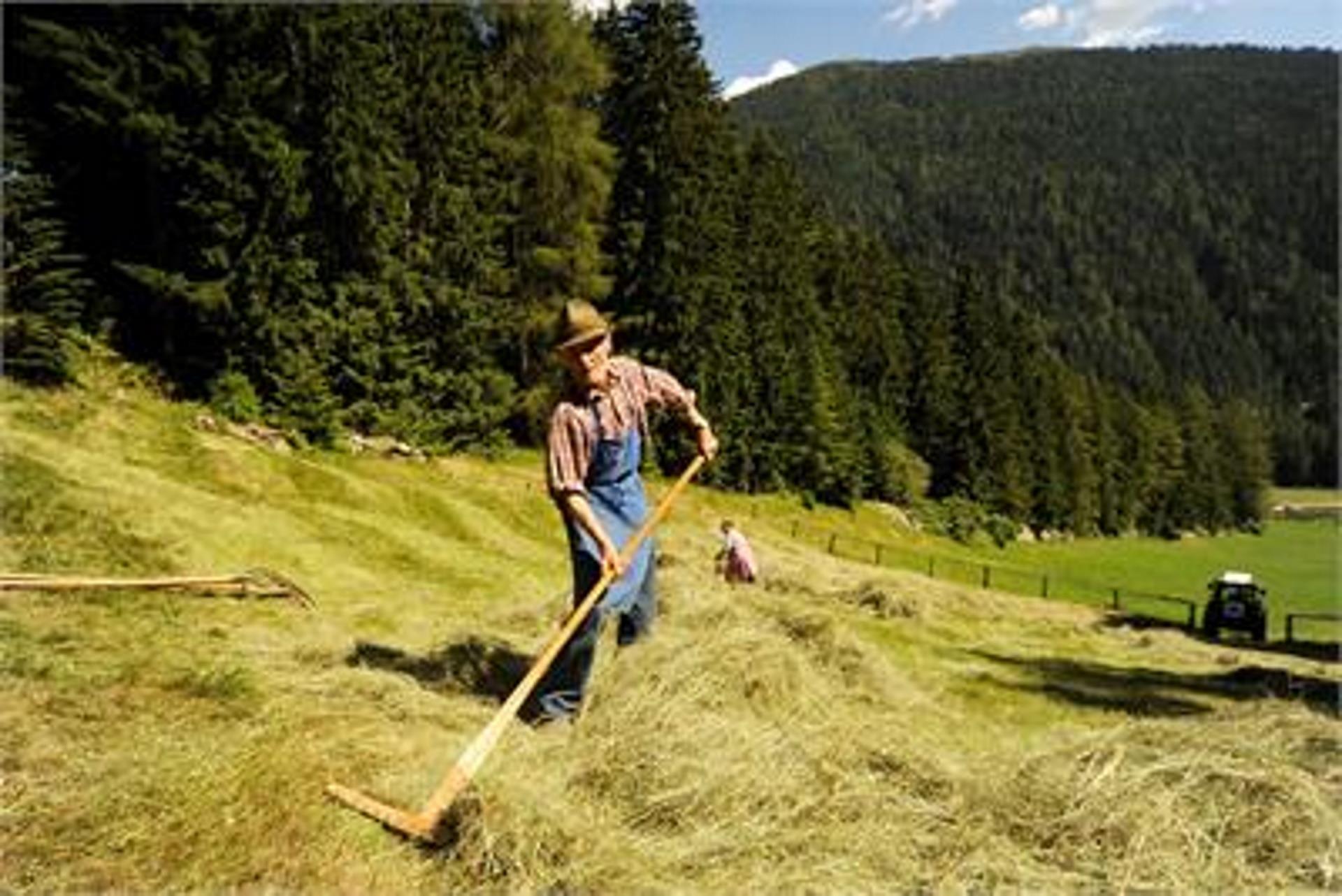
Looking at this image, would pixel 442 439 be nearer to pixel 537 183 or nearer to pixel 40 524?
pixel 537 183

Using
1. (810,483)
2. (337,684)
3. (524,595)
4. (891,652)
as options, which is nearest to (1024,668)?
(891,652)

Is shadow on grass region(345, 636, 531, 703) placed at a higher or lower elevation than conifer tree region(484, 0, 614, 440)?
lower

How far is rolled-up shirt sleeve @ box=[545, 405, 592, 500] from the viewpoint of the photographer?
739cm

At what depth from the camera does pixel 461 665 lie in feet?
Answer: 29.9

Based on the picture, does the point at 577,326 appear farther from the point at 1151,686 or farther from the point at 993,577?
the point at 993,577

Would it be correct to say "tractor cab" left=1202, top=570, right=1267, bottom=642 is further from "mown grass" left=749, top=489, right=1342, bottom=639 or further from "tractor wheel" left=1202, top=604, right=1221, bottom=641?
"mown grass" left=749, top=489, right=1342, bottom=639

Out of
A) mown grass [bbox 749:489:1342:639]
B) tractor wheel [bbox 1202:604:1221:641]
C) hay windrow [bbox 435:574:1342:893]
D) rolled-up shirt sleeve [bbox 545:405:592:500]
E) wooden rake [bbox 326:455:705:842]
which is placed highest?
rolled-up shirt sleeve [bbox 545:405:592:500]

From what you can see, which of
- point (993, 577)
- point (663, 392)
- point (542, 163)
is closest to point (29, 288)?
point (663, 392)

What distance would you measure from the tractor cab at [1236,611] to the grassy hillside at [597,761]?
1137 inches

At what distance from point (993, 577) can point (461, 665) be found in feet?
148

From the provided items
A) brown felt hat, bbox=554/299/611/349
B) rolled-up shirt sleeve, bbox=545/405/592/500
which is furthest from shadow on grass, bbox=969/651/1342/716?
brown felt hat, bbox=554/299/611/349

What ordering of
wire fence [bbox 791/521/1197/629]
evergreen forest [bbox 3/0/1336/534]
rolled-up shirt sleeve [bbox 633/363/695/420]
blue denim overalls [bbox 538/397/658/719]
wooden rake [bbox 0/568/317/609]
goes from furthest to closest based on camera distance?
wire fence [bbox 791/521/1197/629] < evergreen forest [bbox 3/0/1336/534] < wooden rake [bbox 0/568/317/609] < rolled-up shirt sleeve [bbox 633/363/695/420] < blue denim overalls [bbox 538/397/658/719]

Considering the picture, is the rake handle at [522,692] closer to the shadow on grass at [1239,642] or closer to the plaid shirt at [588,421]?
the plaid shirt at [588,421]

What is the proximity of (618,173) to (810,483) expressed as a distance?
14.9 metres
